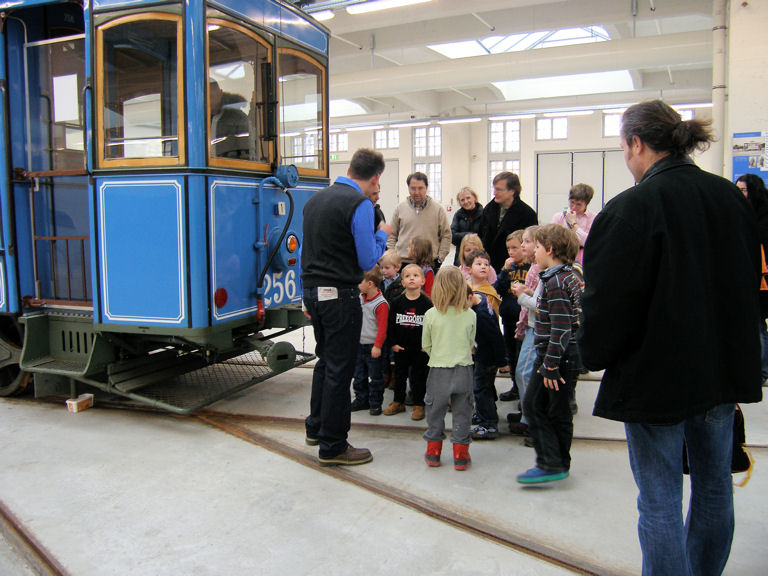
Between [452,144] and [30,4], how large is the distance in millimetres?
18488

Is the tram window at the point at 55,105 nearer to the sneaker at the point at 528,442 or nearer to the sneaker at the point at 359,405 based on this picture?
the sneaker at the point at 359,405

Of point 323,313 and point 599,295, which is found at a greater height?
point 599,295

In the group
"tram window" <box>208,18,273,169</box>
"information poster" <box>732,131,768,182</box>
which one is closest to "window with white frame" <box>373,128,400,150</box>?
"information poster" <box>732,131,768,182</box>

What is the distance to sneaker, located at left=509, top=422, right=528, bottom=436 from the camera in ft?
13.7

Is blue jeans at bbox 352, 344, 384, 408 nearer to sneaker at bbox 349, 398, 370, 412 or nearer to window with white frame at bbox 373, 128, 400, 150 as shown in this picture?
sneaker at bbox 349, 398, 370, 412

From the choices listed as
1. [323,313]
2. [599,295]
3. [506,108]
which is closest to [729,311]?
[599,295]

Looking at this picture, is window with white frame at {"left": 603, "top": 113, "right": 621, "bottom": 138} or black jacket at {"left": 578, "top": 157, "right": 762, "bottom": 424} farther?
window with white frame at {"left": 603, "top": 113, "right": 621, "bottom": 138}

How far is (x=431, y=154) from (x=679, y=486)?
21065 mm

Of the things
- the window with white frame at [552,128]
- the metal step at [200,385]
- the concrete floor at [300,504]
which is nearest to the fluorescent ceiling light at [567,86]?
the window with white frame at [552,128]

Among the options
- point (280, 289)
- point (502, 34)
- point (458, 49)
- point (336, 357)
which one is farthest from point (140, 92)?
point (458, 49)

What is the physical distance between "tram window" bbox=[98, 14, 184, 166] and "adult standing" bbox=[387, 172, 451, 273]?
89.3 inches

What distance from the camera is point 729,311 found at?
1.96 m

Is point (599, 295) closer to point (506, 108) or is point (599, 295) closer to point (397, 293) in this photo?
point (397, 293)

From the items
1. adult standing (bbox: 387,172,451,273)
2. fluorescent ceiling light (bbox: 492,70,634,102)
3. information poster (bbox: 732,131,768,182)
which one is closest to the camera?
adult standing (bbox: 387,172,451,273)
